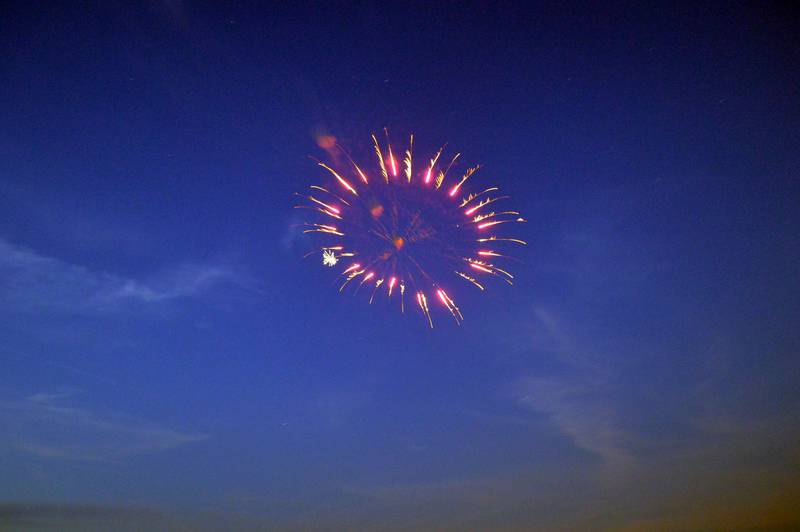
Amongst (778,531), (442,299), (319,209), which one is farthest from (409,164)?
(778,531)

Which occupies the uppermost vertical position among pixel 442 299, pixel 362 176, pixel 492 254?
pixel 362 176

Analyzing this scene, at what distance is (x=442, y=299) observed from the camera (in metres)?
30.4

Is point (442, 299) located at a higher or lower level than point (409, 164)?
lower

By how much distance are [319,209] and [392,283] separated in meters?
5.96

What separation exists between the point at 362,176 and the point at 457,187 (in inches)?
206

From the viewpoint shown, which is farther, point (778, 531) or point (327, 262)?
point (778, 531)

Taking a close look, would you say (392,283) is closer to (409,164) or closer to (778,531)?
(409,164)

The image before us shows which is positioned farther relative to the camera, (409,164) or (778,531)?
(778,531)

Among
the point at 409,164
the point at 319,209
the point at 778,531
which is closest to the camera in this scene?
the point at 409,164

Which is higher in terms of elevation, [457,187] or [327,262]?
[457,187]

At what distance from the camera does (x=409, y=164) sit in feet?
89.6

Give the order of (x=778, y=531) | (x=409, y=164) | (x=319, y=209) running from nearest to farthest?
(x=409, y=164), (x=319, y=209), (x=778, y=531)

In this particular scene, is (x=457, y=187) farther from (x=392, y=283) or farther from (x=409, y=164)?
(x=392, y=283)

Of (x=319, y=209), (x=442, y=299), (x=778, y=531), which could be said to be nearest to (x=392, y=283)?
(x=442, y=299)
